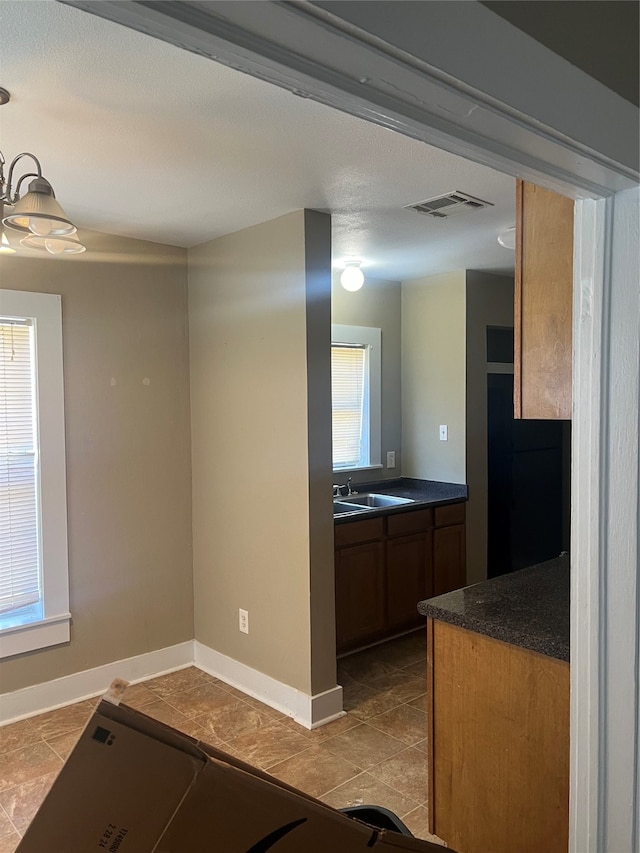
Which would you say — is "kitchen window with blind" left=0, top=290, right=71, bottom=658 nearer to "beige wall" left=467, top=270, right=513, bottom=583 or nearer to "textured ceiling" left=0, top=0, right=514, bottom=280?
"textured ceiling" left=0, top=0, right=514, bottom=280

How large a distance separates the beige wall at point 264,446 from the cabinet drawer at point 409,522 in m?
0.88

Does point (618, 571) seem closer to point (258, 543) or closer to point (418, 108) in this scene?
point (418, 108)

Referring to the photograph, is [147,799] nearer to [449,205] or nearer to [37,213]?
[37,213]

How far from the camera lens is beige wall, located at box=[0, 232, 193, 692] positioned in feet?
10.4

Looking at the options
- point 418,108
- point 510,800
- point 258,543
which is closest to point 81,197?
point 258,543

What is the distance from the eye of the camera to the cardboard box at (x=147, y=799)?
2.61 feet

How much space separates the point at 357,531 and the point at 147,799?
9.36 ft

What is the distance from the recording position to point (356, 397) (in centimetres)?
445

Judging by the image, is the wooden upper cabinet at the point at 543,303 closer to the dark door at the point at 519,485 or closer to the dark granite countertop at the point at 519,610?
the dark granite countertop at the point at 519,610

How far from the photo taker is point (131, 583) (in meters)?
3.40

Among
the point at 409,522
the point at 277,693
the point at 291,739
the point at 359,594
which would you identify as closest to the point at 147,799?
the point at 291,739

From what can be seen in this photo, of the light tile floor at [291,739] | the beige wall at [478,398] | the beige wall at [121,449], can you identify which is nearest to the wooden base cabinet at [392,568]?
the beige wall at [478,398]

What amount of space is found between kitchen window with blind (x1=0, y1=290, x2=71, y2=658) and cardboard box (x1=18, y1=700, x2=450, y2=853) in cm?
245

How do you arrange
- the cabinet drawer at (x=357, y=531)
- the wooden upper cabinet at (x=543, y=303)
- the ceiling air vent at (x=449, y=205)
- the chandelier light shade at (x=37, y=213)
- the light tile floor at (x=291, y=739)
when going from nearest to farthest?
the wooden upper cabinet at (x=543, y=303) < the chandelier light shade at (x=37, y=213) < the light tile floor at (x=291, y=739) < the ceiling air vent at (x=449, y=205) < the cabinet drawer at (x=357, y=531)
